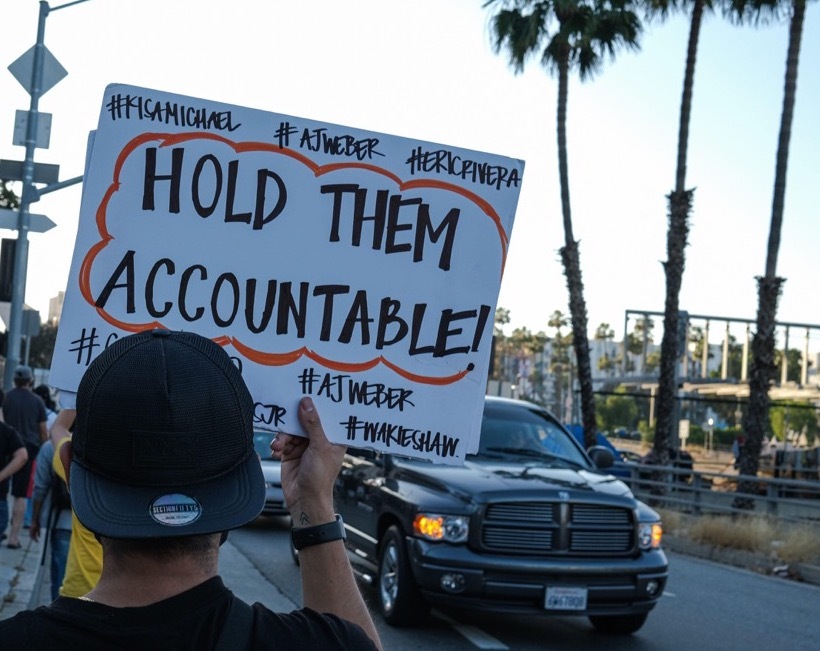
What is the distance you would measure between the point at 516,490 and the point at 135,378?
7423 mm

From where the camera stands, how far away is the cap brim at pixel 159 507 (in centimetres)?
183

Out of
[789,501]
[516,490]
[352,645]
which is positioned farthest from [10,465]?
[789,501]

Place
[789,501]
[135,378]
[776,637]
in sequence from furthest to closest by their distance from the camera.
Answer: [789,501]
[776,637]
[135,378]

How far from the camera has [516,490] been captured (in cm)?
912

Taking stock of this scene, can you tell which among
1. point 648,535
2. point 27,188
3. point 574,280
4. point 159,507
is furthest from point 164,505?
point 574,280

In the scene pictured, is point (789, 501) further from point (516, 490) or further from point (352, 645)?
point (352, 645)

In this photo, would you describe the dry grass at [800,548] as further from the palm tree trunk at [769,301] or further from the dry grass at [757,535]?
the palm tree trunk at [769,301]

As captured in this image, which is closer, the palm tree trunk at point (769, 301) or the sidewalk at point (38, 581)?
the sidewalk at point (38, 581)

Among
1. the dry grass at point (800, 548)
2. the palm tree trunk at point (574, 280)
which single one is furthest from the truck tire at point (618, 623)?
the palm tree trunk at point (574, 280)

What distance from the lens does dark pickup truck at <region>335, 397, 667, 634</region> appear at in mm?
8914

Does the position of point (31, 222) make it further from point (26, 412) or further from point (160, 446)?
point (160, 446)

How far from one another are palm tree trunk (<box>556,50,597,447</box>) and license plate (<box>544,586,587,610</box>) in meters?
17.9

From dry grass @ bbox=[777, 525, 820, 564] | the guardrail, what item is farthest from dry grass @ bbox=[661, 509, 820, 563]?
the guardrail

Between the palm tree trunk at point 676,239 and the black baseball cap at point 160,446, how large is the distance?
76.8 ft
